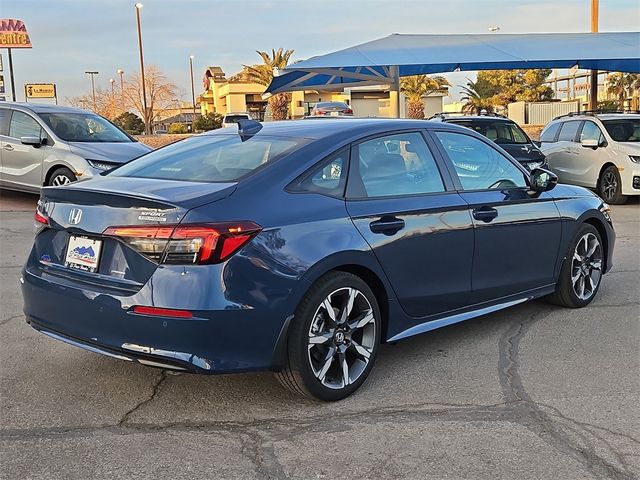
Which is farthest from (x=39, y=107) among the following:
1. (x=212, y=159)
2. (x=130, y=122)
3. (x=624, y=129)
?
(x=130, y=122)

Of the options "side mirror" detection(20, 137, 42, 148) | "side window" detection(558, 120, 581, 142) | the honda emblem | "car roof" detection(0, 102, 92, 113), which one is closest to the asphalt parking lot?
the honda emblem

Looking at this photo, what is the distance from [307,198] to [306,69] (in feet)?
48.7

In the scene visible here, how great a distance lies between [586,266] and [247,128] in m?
3.10

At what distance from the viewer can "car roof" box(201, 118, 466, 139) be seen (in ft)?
14.0

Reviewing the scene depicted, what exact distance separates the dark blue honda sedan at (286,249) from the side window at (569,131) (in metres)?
9.39

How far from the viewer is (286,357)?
3.61 m

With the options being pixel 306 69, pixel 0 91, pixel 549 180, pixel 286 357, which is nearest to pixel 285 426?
pixel 286 357

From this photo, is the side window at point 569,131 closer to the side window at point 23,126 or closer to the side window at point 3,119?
the side window at point 23,126

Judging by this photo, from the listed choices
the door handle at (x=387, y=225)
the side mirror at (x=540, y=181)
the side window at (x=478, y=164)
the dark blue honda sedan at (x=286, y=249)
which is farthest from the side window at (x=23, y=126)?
the door handle at (x=387, y=225)

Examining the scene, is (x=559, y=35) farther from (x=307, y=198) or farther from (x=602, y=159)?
(x=307, y=198)

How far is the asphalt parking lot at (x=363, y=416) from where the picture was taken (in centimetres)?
314

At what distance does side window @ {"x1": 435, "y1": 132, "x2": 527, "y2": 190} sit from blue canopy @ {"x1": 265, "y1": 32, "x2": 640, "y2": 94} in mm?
12634

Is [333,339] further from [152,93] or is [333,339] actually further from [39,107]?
[152,93]

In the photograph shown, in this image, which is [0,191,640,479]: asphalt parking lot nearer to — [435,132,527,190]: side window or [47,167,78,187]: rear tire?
[435,132,527,190]: side window
